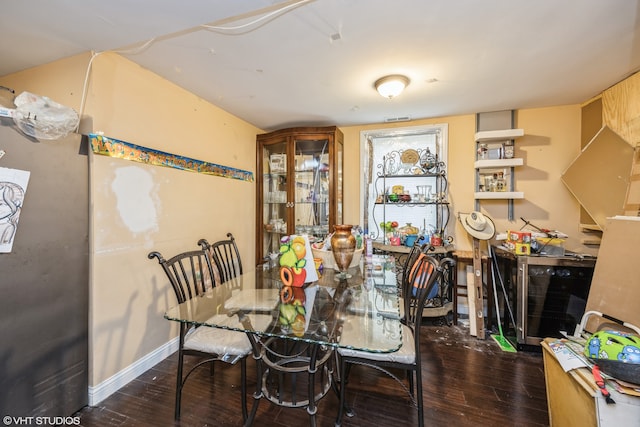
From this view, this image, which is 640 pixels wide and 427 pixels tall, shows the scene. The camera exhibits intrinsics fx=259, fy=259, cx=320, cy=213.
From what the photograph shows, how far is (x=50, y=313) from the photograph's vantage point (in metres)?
1.51

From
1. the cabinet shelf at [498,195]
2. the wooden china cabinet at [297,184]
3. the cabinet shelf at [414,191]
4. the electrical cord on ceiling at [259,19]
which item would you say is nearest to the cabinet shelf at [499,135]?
the cabinet shelf at [414,191]

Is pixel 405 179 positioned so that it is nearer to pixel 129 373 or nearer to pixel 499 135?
pixel 499 135

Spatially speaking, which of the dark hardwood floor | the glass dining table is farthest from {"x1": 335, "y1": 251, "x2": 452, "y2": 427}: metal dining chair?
the dark hardwood floor

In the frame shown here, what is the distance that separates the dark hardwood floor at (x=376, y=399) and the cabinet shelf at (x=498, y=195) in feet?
5.18

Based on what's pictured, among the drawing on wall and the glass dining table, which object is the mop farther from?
the drawing on wall

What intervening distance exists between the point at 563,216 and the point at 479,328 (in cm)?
155

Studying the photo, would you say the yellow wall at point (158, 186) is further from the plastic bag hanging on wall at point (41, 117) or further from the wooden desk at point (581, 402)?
the wooden desk at point (581, 402)

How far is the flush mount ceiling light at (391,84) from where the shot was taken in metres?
2.14

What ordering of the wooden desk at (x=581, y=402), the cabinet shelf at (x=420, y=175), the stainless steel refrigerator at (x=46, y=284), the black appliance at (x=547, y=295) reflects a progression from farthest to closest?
1. the cabinet shelf at (x=420, y=175)
2. the black appliance at (x=547, y=295)
3. the stainless steel refrigerator at (x=46, y=284)
4. the wooden desk at (x=581, y=402)

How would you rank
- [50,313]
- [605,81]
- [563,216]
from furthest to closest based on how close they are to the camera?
1. [563,216]
2. [605,81]
3. [50,313]

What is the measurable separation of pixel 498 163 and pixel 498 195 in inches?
13.9

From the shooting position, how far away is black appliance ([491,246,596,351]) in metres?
2.27

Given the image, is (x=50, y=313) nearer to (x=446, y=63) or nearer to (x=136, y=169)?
(x=136, y=169)

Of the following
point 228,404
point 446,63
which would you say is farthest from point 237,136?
point 228,404
